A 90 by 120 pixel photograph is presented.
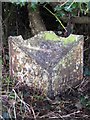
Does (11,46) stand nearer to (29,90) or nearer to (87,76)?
(29,90)

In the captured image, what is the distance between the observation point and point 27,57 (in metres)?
1.72

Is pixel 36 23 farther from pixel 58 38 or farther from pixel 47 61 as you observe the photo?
pixel 47 61

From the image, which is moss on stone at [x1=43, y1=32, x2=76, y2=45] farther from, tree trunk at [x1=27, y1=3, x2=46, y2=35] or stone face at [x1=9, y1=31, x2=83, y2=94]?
tree trunk at [x1=27, y1=3, x2=46, y2=35]

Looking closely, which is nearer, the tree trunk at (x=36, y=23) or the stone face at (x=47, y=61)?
the stone face at (x=47, y=61)

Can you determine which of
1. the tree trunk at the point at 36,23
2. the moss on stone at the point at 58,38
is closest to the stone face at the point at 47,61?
the moss on stone at the point at 58,38

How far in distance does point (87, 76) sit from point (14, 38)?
1.27 feet

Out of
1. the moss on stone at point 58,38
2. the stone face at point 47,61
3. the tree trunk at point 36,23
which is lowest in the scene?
the stone face at point 47,61

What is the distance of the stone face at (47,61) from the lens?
5.50 ft

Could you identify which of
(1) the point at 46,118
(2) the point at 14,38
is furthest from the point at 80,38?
(1) the point at 46,118

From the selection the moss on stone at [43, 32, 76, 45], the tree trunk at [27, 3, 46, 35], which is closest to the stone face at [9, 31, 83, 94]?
the moss on stone at [43, 32, 76, 45]

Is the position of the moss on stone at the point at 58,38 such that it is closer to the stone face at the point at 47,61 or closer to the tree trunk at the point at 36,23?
the stone face at the point at 47,61

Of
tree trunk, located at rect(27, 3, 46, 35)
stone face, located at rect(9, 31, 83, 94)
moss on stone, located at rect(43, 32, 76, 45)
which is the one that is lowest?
stone face, located at rect(9, 31, 83, 94)

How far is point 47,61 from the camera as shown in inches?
67.2

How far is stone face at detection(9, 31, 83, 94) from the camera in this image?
5.50ft
